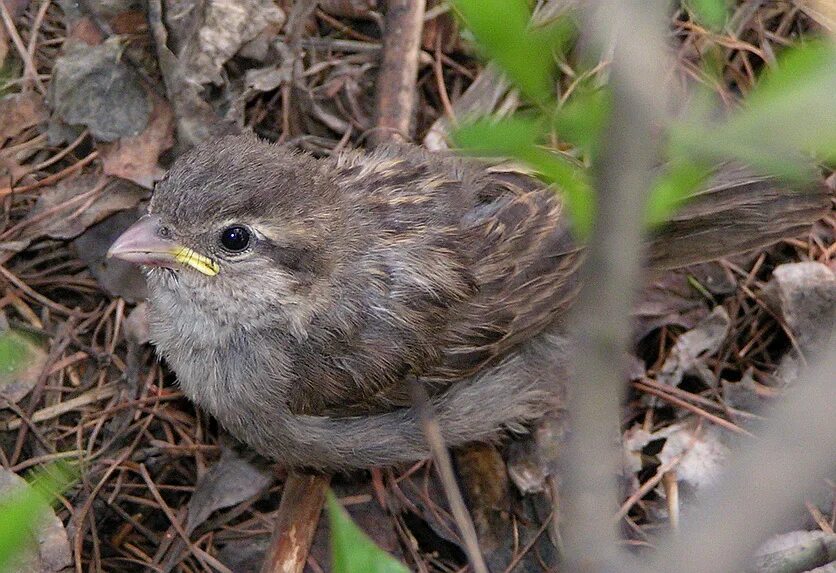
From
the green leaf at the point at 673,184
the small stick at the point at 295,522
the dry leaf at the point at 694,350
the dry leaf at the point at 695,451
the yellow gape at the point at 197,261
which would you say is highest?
the green leaf at the point at 673,184

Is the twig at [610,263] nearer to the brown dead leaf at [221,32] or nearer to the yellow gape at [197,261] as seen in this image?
the yellow gape at [197,261]

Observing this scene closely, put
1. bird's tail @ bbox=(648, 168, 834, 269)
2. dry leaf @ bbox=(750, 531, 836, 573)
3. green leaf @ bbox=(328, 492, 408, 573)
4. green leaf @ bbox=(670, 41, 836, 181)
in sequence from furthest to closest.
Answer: bird's tail @ bbox=(648, 168, 834, 269)
dry leaf @ bbox=(750, 531, 836, 573)
green leaf @ bbox=(328, 492, 408, 573)
green leaf @ bbox=(670, 41, 836, 181)

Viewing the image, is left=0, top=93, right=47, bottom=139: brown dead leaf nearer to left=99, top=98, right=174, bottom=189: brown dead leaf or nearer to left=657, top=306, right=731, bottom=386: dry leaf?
left=99, top=98, right=174, bottom=189: brown dead leaf

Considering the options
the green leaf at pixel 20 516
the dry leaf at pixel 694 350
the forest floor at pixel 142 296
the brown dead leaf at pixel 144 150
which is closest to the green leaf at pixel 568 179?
the green leaf at pixel 20 516

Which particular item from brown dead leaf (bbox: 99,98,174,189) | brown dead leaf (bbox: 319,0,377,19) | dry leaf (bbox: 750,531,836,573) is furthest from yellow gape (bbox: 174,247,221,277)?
brown dead leaf (bbox: 319,0,377,19)

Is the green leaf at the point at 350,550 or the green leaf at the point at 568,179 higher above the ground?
the green leaf at the point at 568,179

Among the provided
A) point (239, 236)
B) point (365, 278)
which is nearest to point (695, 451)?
point (365, 278)

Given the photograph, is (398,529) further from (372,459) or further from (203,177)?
(203,177)

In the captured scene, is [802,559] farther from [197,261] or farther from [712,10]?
[197,261]

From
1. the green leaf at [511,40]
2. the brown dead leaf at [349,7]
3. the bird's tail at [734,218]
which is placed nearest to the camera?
the green leaf at [511,40]
